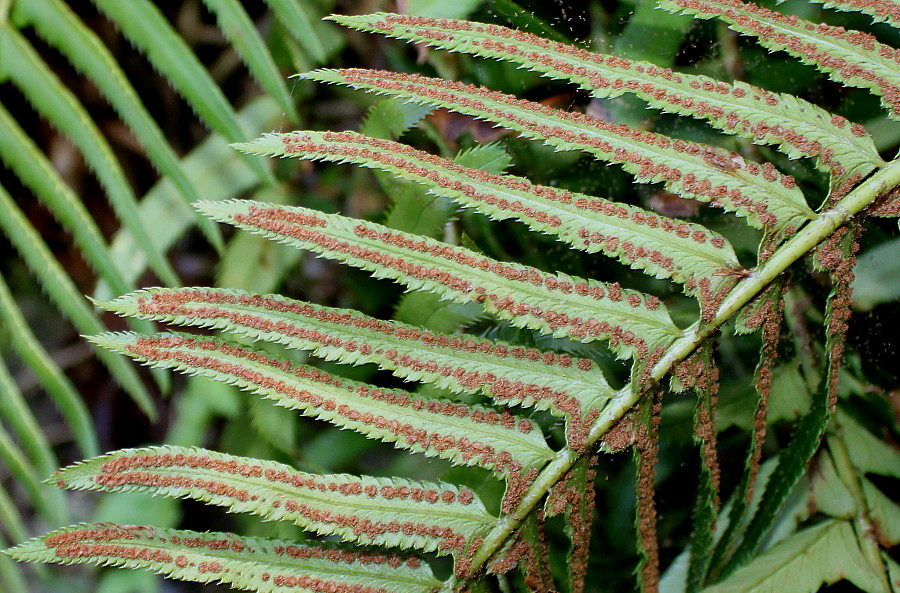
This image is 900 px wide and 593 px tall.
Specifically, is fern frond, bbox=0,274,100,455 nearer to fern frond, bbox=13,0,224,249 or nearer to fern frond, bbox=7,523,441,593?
fern frond, bbox=13,0,224,249

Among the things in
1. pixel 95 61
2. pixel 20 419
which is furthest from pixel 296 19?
pixel 20 419

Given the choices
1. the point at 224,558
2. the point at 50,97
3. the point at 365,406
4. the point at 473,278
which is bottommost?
the point at 224,558

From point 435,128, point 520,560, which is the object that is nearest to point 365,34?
point 435,128

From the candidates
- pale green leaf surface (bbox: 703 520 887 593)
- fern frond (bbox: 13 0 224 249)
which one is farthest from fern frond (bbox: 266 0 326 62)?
pale green leaf surface (bbox: 703 520 887 593)

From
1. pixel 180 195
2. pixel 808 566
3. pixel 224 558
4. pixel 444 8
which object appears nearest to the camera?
pixel 224 558

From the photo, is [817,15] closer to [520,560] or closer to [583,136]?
[583,136]

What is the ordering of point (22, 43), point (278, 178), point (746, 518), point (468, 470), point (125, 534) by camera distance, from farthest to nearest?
point (278, 178), point (22, 43), point (746, 518), point (468, 470), point (125, 534)

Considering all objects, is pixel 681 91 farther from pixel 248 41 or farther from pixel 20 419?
pixel 20 419
